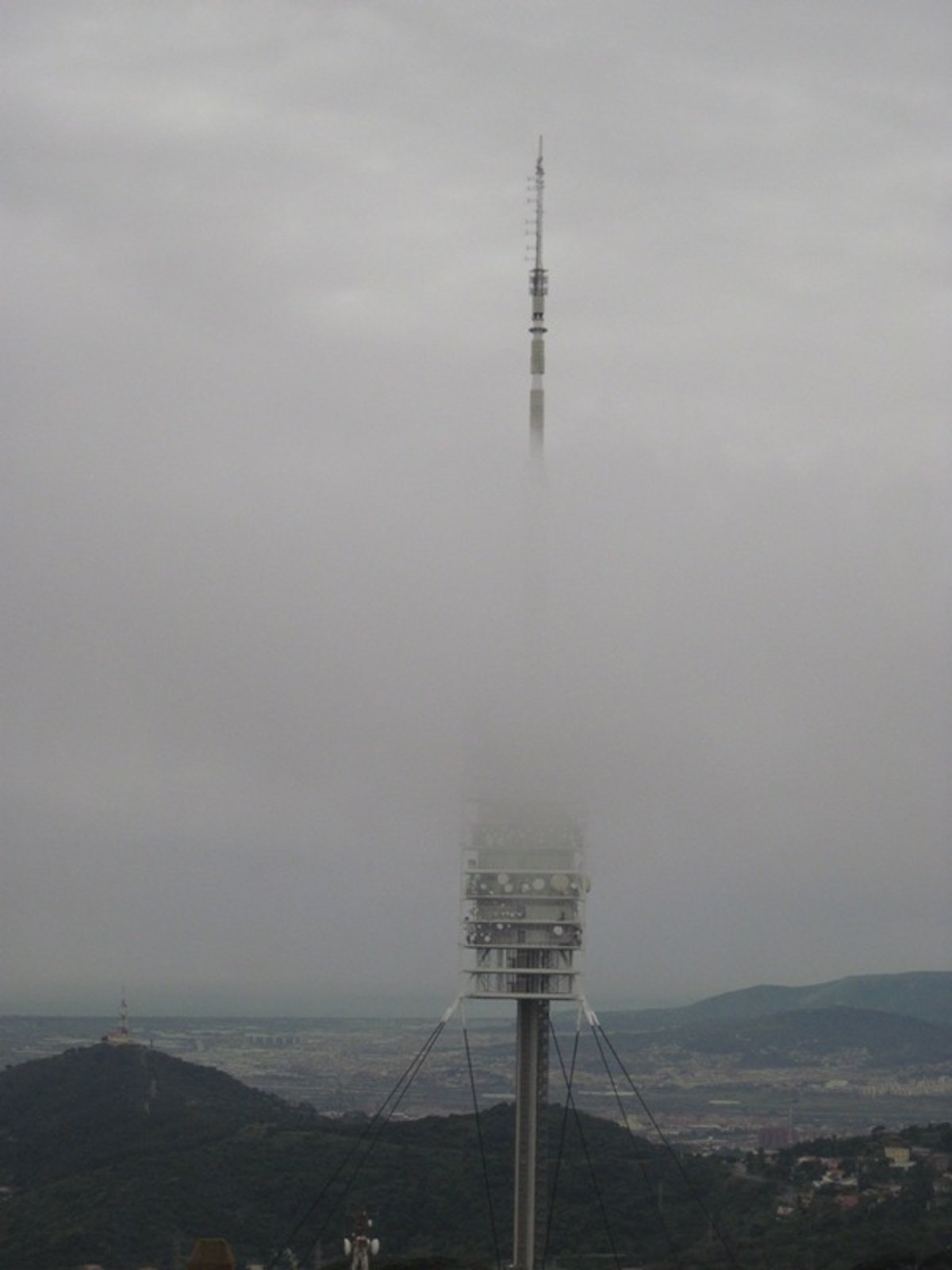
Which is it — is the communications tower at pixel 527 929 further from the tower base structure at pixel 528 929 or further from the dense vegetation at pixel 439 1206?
the dense vegetation at pixel 439 1206

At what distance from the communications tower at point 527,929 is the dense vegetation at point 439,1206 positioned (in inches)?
1356

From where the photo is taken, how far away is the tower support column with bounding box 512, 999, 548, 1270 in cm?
11234

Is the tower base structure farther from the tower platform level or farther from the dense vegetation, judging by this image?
the dense vegetation

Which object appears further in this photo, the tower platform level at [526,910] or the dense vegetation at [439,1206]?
the dense vegetation at [439,1206]

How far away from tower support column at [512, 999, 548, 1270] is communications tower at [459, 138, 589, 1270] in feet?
0.16

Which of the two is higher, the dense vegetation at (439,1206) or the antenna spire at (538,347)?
the antenna spire at (538,347)

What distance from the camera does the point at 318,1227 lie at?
558 feet

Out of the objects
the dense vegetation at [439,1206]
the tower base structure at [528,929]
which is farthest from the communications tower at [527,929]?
the dense vegetation at [439,1206]

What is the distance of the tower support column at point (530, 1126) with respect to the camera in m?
112

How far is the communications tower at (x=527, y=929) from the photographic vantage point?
113 m

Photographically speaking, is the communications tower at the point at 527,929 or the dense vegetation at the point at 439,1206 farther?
the dense vegetation at the point at 439,1206

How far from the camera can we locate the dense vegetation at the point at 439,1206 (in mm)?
154250

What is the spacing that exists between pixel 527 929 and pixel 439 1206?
54.5m

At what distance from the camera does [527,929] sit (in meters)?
114
